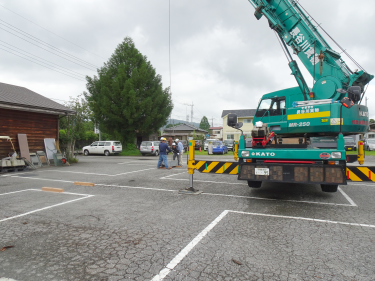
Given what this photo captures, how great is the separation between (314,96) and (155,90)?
78.0 ft

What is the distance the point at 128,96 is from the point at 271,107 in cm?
2252

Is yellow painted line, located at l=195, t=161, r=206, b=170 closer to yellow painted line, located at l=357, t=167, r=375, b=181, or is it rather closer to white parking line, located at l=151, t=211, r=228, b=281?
white parking line, located at l=151, t=211, r=228, b=281

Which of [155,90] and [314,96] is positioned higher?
[155,90]

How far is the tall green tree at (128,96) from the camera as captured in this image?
1123 inches

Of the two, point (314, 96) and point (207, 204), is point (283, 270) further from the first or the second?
point (314, 96)

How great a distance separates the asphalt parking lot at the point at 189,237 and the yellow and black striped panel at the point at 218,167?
66 centimetres

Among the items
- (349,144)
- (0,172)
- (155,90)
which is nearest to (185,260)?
(0,172)

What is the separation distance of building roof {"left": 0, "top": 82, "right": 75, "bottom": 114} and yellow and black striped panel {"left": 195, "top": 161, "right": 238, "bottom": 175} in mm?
11945

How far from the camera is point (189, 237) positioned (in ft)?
12.6

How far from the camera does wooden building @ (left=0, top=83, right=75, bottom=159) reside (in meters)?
14.3

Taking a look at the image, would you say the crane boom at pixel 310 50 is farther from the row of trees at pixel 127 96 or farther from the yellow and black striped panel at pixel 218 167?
the row of trees at pixel 127 96

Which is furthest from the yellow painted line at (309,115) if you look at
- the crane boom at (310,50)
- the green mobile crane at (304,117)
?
the crane boom at (310,50)

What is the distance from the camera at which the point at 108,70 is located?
30172 millimetres

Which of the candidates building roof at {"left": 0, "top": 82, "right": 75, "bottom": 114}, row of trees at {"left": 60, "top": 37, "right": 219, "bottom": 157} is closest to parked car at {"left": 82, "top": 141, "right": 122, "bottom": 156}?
row of trees at {"left": 60, "top": 37, "right": 219, "bottom": 157}
